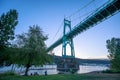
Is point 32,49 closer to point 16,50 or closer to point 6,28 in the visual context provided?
point 16,50

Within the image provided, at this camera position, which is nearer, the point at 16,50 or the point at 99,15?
the point at 16,50

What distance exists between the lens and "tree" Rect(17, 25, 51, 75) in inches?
985

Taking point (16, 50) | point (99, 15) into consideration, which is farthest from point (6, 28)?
point (99, 15)

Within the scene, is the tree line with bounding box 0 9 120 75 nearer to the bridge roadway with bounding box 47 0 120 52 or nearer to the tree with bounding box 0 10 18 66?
the tree with bounding box 0 10 18 66

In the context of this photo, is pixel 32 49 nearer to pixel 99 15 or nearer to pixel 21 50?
pixel 21 50

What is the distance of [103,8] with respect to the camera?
34812mm

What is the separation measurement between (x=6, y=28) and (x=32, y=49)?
632cm

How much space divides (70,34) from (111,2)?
2833 cm

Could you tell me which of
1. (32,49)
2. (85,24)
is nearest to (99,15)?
(85,24)

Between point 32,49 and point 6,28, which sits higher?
point 6,28

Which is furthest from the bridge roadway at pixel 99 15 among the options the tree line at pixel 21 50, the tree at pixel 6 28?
the tree at pixel 6 28

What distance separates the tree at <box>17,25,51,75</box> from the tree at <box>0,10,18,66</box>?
3179 millimetres

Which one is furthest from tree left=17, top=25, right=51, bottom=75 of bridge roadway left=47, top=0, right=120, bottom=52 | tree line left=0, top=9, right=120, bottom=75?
bridge roadway left=47, top=0, right=120, bottom=52

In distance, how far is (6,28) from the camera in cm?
2659
